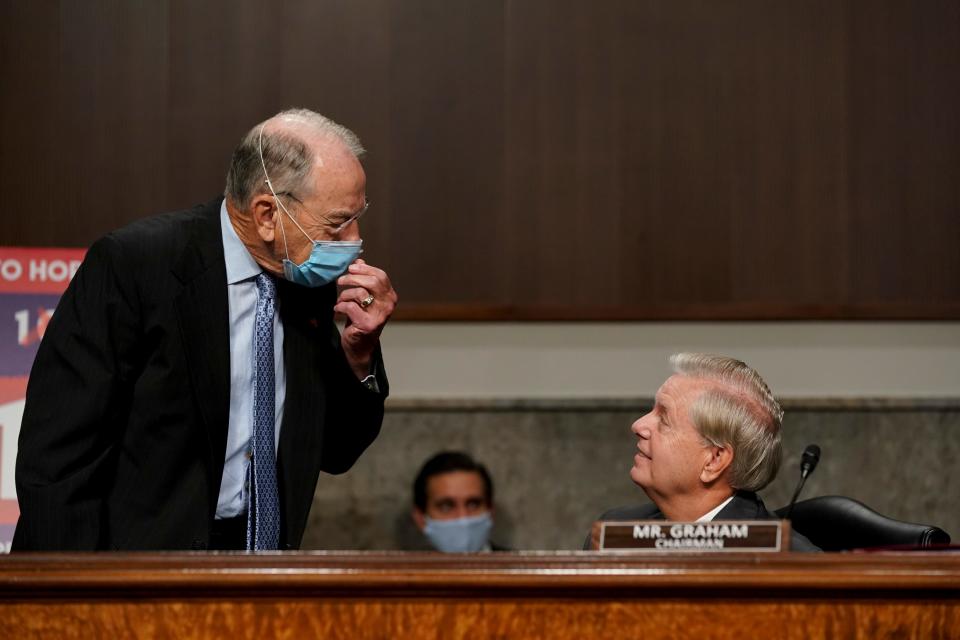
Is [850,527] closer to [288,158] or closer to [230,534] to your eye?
[230,534]

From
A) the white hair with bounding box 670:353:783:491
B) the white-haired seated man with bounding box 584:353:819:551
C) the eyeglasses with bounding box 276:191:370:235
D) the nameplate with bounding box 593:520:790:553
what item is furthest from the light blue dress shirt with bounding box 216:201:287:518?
the nameplate with bounding box 593:520:790:553

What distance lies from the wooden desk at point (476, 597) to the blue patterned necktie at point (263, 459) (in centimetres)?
87

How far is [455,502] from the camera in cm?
410

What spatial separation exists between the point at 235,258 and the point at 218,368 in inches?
9.6

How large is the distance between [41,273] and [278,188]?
3.90 ft

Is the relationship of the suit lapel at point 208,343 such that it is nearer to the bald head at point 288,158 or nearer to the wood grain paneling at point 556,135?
the bald head at point 288,158

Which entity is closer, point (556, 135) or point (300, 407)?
point (300, 407)

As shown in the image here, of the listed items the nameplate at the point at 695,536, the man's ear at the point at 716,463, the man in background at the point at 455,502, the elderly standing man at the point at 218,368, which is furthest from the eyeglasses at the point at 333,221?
the man in background at the point at 455,502

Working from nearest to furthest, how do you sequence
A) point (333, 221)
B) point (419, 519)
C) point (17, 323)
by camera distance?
point (333, 221) < point (17, 323) < point (419, 519)

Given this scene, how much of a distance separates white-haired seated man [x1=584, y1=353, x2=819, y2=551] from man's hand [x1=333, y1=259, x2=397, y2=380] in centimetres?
52

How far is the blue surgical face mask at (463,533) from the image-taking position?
13.3 ft

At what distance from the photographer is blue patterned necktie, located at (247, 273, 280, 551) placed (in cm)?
230

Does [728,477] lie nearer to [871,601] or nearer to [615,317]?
[871,601]

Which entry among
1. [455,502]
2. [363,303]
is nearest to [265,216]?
[363,303]
